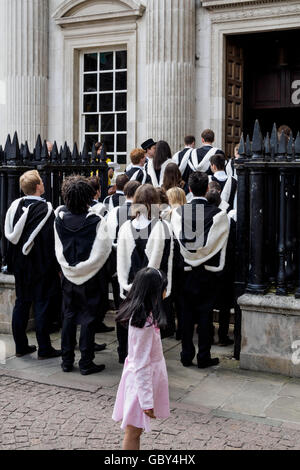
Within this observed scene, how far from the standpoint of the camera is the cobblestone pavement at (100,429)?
4.61m

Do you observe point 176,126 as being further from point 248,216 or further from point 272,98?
point 248,216

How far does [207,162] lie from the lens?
923 cm

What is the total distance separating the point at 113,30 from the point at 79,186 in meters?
8.08

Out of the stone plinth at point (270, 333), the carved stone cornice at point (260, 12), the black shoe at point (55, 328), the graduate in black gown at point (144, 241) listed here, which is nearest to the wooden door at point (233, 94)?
the carved stone cornice at point (260, 12)

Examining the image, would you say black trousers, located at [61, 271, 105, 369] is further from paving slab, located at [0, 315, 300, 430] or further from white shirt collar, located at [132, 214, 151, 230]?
white shirt collar, located at [132, 214, 151, 230]

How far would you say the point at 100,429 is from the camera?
16.1ft

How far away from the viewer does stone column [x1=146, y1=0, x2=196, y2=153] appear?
12.3m

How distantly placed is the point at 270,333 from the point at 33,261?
98.7 inches

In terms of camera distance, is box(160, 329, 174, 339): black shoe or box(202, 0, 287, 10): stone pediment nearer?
box(160, 329, 174, 339): black shoe

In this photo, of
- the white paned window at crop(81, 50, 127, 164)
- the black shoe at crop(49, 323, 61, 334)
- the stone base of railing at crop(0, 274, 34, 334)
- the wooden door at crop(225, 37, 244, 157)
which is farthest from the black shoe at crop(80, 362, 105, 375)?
the white paned window at crop(81, 50, 127, 164)

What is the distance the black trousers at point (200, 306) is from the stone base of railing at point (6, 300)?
2.30 m

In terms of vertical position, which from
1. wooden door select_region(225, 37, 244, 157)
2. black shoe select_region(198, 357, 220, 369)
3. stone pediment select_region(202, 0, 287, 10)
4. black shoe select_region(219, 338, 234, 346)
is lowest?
black shoe select_region(198, 357, 220, 369)

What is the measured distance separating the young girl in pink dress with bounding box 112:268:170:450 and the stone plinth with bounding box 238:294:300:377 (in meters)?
2.23

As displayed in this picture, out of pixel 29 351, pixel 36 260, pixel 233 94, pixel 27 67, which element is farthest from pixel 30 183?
pixel 27 67
